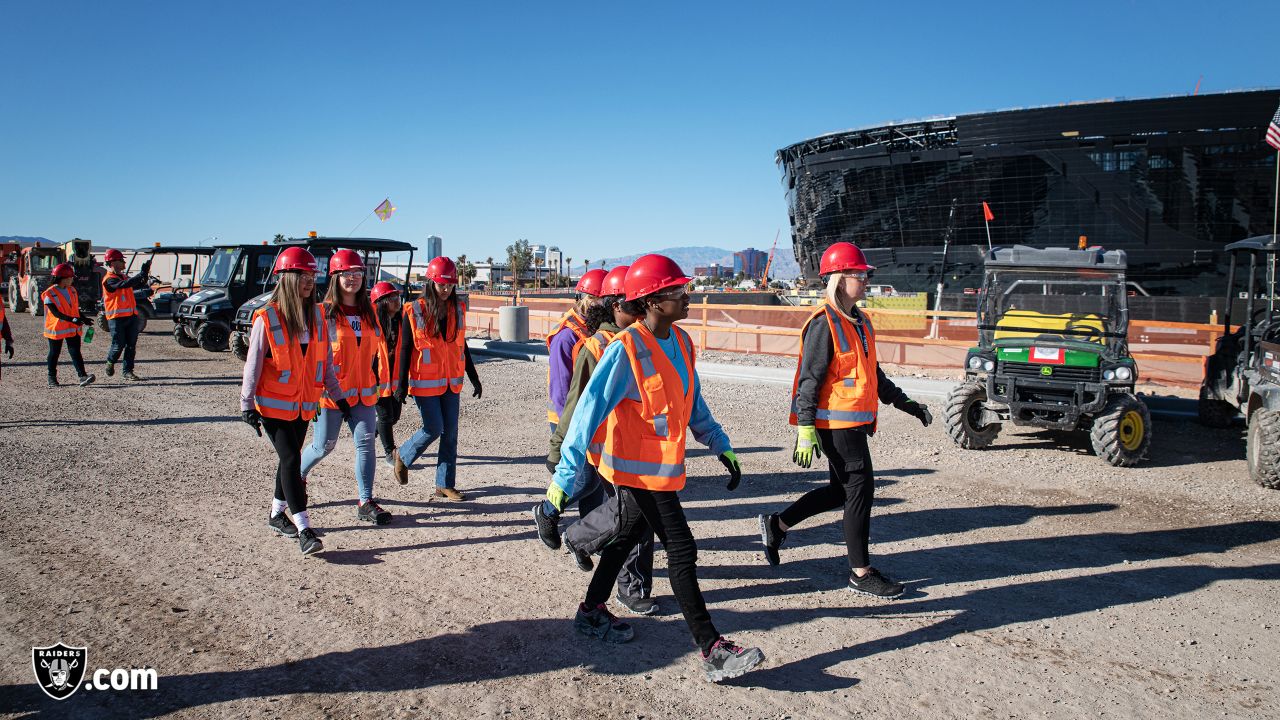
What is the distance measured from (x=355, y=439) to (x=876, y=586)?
11.5 ft

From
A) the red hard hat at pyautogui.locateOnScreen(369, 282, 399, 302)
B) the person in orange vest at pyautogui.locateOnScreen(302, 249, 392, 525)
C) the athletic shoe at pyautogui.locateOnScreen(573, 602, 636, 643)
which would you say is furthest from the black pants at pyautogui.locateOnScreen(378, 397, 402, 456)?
the athletic shoe at pyautogui.locateOnScreen(573, 602, 636, 643)

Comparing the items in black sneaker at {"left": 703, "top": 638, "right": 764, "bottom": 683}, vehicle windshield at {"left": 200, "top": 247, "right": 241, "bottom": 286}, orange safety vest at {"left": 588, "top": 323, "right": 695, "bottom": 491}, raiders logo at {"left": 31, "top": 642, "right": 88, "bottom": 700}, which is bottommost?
raiders logo at {"left": 31, "top": 642, "right": 88, "bottom": 700}

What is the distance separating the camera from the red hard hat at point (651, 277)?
3.27m

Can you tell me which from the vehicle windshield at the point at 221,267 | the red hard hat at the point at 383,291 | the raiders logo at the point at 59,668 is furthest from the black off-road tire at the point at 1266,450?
the vehicle windshield at the point at 221,267

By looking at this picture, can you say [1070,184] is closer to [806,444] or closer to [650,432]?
[806,444]

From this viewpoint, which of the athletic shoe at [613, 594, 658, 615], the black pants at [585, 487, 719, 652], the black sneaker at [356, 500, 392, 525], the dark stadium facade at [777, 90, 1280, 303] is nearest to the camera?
the black pants at [585, 487, 719, 652]

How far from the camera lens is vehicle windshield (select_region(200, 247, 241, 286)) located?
15805mm

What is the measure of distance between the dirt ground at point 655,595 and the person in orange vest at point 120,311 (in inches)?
188

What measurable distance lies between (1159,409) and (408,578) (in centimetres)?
977

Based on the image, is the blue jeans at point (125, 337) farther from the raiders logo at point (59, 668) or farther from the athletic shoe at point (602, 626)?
the athletic shoe at point (602, 626)

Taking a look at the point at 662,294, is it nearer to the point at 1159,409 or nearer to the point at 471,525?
the point at 471,525

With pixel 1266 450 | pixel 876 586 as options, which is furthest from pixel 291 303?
pixel 1266 450

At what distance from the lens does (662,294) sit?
329 cm

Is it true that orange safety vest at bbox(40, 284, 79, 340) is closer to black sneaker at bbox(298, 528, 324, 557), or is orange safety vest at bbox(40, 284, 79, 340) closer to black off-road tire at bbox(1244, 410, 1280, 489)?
black sneaker at bbox(298, 528, 324, 557)
